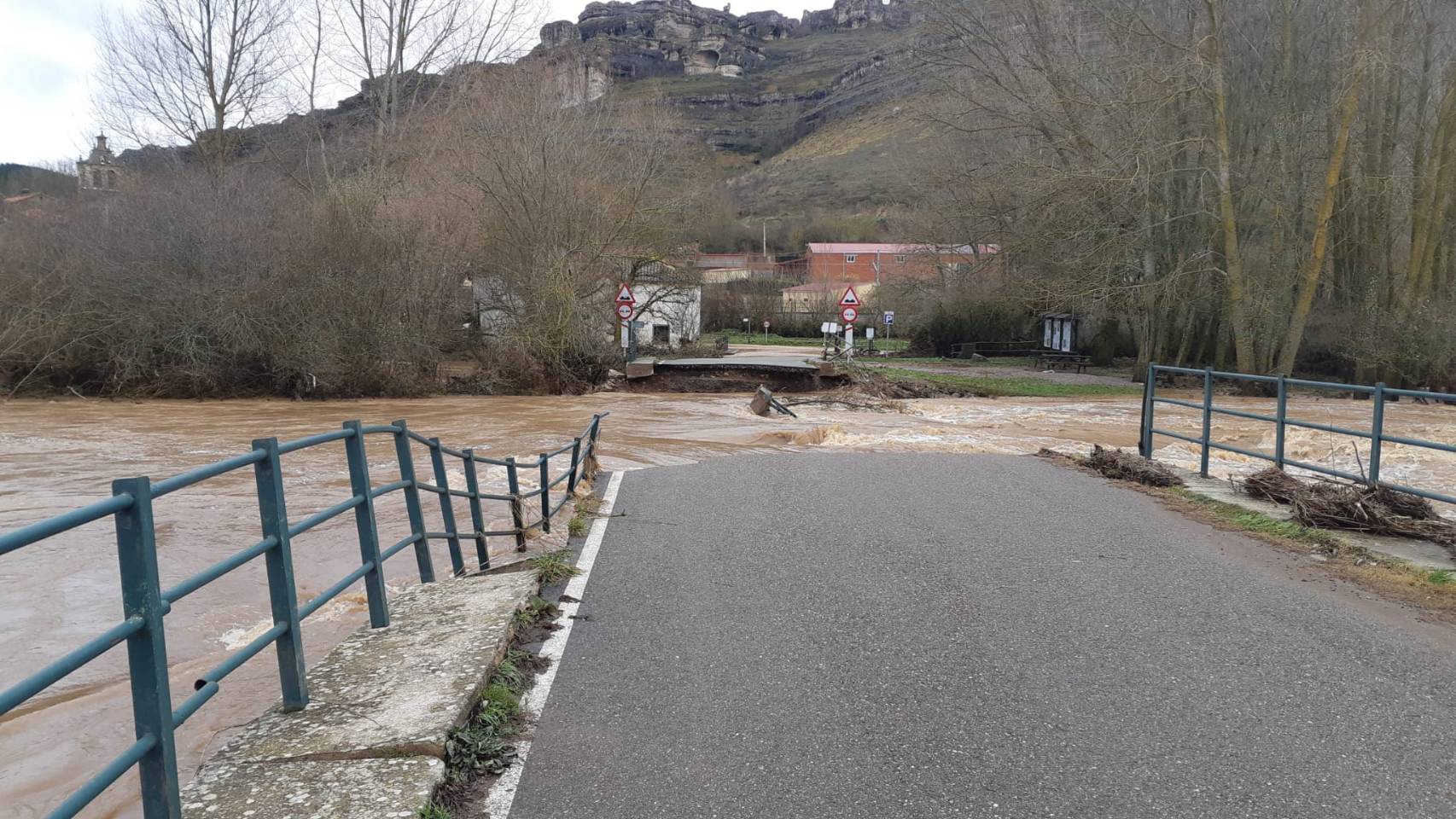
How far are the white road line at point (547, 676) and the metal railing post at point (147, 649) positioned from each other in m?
1.05

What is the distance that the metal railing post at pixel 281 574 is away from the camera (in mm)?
4172

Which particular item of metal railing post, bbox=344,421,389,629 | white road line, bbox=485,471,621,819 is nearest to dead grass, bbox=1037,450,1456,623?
white road line, bbox=485,471,621,819

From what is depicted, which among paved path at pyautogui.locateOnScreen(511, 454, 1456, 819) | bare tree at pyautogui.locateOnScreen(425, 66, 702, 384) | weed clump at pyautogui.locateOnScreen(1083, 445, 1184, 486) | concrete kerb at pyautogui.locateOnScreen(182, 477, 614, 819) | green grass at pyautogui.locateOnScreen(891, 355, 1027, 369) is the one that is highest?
bare tree at pyautogui.locateOnScreen(425, 66, 702, 384)

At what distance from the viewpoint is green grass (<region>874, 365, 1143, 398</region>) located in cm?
3300

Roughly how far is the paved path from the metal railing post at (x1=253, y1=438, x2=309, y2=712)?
1.07 metres

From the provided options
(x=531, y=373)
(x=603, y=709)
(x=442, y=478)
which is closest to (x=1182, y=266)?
(x=531, y=373)

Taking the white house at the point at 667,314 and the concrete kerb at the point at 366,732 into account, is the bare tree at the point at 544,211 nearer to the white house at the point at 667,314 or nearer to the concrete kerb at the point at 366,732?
the white house at the point at 667,314

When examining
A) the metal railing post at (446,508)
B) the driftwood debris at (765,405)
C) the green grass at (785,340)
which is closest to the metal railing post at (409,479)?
the metal railing post at (446,508)

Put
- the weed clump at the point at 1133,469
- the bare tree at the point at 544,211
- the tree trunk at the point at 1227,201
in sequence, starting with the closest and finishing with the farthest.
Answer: the weed clump at the point at 1133,469 → the tree trunk at the point at 1227,201 → the bare tree at the point at 544,211

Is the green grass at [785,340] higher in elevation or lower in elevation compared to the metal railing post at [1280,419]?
lower

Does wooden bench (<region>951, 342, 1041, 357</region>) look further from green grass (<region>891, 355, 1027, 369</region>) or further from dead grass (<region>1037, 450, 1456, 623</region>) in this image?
dead grass (<region>1037, 450, 1456, 623</region>)

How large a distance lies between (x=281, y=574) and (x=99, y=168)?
4523cm

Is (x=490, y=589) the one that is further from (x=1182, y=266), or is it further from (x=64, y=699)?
(x=1182, y=266)

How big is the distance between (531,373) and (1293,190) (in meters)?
24.6
